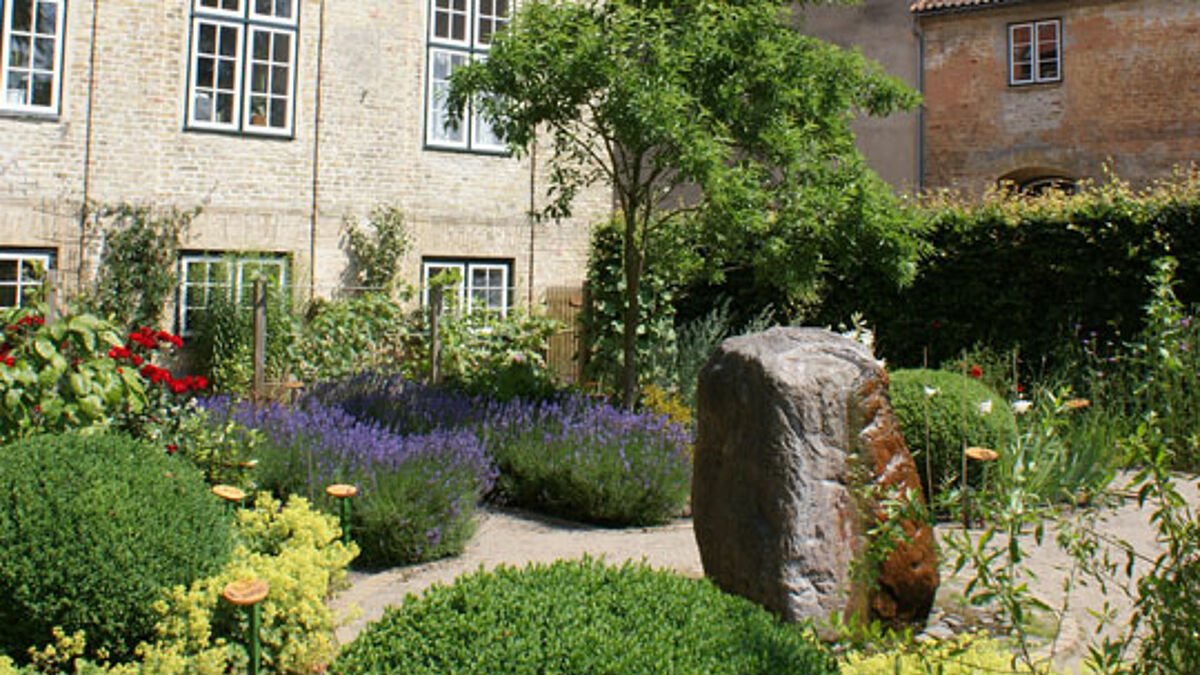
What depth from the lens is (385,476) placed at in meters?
6.56

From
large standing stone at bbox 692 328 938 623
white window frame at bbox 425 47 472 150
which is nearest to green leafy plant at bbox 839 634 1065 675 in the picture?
large standing stone at bbox 692 328 938 623

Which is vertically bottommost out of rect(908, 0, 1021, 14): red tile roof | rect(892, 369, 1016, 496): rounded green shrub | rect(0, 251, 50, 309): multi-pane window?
rect(892, 369, 1016, 496): rounded green shrub

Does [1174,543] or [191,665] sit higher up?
[1174,543]

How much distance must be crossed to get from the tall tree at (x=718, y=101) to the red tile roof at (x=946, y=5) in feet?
38.5

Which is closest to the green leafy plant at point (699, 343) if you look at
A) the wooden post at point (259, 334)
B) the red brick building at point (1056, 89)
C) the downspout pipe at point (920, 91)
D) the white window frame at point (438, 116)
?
the white window frame at point (438, 116)

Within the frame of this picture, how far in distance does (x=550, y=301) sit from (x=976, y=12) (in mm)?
11427

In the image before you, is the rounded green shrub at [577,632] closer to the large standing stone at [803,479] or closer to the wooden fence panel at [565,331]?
the large standing stone at [803,479]

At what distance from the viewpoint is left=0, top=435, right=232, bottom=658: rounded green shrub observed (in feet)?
14.4

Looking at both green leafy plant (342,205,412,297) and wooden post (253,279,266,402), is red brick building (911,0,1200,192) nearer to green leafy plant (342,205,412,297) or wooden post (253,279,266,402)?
green leafy plant (342,205,412,297)

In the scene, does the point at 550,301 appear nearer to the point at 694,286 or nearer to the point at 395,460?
the point at 694,286

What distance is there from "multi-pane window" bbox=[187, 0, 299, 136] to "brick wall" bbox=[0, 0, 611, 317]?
0.15m

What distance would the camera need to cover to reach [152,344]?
250 inches

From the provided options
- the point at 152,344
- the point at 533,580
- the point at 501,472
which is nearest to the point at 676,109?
the point at 501,472

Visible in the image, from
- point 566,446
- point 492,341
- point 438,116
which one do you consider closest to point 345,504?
point 566,446
